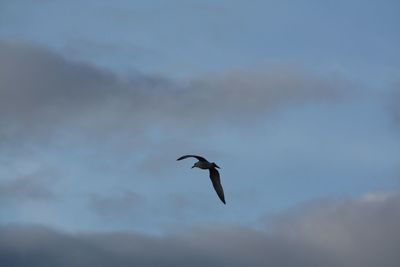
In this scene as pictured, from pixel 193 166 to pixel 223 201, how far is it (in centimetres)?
649

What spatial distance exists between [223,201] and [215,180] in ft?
14.3

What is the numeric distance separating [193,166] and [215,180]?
696cm

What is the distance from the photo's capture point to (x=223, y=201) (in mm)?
116250

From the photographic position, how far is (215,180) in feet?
393

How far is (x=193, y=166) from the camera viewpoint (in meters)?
114
